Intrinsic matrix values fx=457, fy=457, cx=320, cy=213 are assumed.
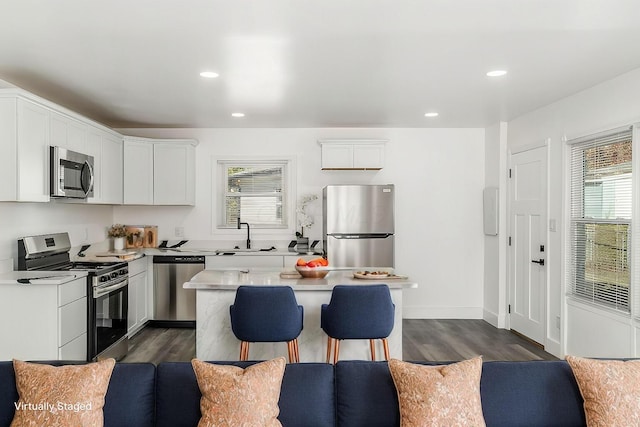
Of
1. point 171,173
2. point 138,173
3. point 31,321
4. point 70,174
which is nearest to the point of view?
point 31,321

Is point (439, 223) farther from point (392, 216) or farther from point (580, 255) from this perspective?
point (580, 255)

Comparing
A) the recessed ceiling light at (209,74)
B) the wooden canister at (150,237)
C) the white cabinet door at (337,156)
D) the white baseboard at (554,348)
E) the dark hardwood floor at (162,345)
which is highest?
the recessed ceiling light at (209,74)

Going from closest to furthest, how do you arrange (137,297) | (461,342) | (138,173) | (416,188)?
1. (461,342)
2. (137,297)
3. (138,173)
4. (416,188)

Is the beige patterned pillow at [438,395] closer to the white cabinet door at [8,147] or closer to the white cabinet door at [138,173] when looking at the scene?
the white cabinet door at [8,147]

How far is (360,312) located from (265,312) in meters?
0.64

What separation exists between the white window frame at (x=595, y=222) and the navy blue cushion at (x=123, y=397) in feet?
11.4

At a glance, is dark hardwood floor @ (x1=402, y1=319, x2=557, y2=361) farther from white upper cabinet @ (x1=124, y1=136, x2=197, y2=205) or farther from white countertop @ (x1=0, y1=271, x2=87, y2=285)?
white upper cabinet @ (x1=124, y1=136, x2=197, y2=205)

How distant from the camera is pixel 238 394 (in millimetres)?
1790

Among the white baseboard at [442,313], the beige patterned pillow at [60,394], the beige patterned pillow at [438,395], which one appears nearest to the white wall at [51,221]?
the beige patterned pillow at [60,394]

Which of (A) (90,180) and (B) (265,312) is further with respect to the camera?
(A) (90,180)

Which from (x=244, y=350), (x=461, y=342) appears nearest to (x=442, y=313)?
(x=461, y=342)

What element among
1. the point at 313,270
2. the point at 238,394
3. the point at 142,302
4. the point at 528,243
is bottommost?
the point at 142,302

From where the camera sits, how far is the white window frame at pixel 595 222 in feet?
11.5

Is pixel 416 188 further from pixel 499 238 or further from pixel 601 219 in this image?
pixel 601 219
